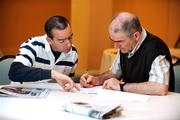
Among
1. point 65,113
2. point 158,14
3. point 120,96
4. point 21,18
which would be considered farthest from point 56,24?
point 21,18

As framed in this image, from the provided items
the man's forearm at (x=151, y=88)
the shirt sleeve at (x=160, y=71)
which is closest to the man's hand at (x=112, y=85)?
the man's forearm at (x=151, y=88)

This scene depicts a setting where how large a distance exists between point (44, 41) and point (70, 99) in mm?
843

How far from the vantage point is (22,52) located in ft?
8.95

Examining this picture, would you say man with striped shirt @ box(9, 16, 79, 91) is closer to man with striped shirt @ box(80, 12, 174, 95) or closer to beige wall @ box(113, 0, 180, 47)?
man with striped shirt @ box(80, 12, 174, 95)

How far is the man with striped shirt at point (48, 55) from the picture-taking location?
2535 mm

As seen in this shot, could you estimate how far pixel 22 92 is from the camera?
2.22 meters

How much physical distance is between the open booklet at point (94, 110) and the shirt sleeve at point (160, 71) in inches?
24.8

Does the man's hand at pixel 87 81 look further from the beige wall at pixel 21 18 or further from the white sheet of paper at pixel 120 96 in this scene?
the beige wall at pixel 21 18

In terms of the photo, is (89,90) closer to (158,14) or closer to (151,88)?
(151,88)

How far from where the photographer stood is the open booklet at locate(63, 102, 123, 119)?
65.3 inches

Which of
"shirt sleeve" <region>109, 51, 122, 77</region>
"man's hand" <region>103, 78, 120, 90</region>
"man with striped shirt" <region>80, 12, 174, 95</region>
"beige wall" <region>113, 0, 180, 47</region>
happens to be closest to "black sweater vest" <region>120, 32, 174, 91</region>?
"man with striped shirt" <region>80, 12, 174, 95</region>

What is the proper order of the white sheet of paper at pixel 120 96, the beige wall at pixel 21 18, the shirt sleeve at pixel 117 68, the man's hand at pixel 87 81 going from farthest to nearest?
the beige wall at pixel 21 18
the shirt sleeve at pixel 117 68
the man's hand at pixel 87 81
the white sheet of paper at pixel 120 96

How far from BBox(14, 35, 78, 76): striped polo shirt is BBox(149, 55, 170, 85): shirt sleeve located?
0.76 meters

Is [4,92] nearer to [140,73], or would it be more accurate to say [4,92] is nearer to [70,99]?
[70,99]
